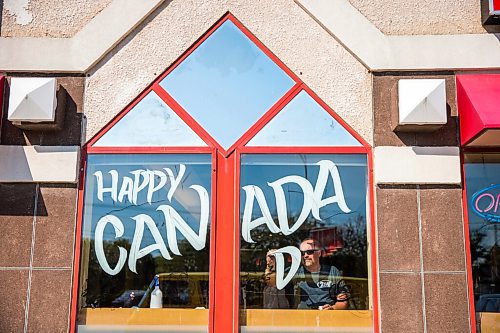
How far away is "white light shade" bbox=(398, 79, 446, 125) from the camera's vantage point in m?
5.62

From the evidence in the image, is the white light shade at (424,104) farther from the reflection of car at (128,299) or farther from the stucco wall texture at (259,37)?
the reflection of car at (128,299)

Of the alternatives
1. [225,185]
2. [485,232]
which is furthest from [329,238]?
[485,232]

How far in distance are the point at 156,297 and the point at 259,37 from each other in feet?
9.15

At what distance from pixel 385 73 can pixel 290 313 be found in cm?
255

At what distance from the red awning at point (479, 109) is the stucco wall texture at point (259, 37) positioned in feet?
2.90

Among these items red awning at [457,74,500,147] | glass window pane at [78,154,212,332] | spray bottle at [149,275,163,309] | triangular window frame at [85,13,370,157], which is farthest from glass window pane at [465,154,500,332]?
spray bottle at [149,275,163,309]

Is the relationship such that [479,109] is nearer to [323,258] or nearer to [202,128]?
[323,258]

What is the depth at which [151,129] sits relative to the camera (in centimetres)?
596

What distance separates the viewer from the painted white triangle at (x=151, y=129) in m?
5.92

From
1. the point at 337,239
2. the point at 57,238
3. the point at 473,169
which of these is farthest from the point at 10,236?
the point at 473,169

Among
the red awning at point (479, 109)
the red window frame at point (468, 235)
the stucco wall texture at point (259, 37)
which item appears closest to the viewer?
the red awning at point (479, 109)

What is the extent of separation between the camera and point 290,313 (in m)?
5.56

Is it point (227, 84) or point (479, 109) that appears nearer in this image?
point (479, 109)

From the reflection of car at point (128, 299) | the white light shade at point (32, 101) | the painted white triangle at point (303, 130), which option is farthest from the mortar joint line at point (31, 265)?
the painted white triangle at point (303, 130)
